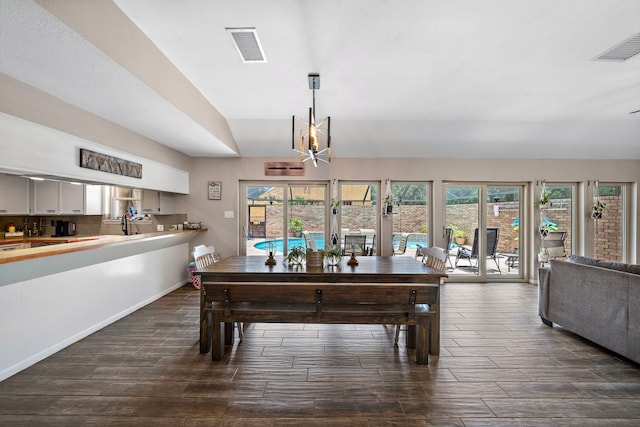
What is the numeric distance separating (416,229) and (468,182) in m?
Answer: 1.31

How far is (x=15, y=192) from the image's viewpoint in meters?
4.10

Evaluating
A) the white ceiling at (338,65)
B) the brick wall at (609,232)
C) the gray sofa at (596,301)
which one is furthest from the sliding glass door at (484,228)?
the gray sofa at (596,301)

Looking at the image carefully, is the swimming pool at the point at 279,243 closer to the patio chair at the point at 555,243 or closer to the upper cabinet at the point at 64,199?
the upper cabinet at the point at 64,199

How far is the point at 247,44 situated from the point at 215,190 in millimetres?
3562

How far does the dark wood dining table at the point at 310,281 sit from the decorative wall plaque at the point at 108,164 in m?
1.66

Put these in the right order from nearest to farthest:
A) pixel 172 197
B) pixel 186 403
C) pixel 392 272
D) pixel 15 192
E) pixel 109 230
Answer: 1. pixel 186 403
2. pixel 392 272
3. pixel 15 192
4. pixel 109 230
5. pixel 172 197

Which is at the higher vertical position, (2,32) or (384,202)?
(2,32)

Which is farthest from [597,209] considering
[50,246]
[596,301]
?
[50,246]

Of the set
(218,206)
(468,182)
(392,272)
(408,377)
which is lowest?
(408,377)

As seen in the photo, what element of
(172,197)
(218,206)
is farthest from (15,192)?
(218,206)

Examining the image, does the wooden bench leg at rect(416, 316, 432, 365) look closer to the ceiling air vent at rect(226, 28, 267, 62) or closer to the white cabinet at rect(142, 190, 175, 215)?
the ceiling air vent at rect(226, 28, 267, 62)

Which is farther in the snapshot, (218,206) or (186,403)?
(218,206)

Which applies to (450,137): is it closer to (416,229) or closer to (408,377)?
(416,229)

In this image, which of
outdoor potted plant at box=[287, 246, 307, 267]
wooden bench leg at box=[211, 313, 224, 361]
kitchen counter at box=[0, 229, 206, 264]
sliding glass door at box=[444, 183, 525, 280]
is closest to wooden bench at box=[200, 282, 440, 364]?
wooden bench leg at box=[211, 313, 224, 361]
